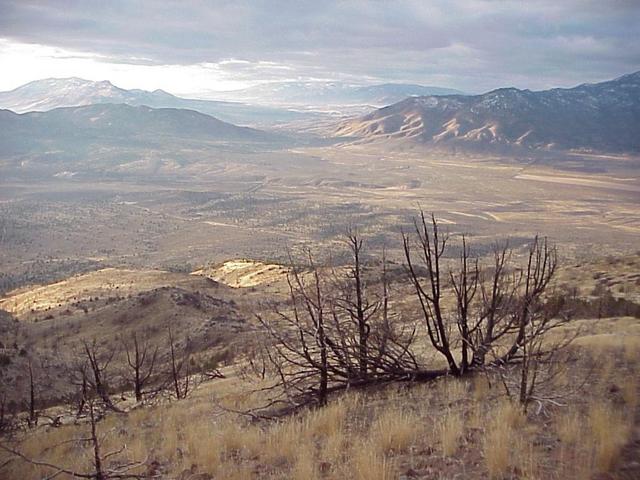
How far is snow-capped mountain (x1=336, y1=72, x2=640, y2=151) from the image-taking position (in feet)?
542

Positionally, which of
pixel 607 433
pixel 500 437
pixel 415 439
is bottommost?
pixel 415 439

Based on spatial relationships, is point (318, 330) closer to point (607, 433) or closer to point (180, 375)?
point (607, 433)

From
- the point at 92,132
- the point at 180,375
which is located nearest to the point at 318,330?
the point at 180,375

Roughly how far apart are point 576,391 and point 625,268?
58.6 ft

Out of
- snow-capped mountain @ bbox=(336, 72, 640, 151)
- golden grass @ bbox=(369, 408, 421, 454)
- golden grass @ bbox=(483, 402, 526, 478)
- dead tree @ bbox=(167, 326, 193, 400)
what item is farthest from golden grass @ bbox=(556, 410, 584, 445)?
snow-capped mountain @ bbox=(336, 72, 640, 151)

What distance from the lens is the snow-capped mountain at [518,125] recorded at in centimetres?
16525

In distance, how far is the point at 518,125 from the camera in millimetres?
175750

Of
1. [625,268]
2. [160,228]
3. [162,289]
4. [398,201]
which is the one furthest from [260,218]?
[625,268]

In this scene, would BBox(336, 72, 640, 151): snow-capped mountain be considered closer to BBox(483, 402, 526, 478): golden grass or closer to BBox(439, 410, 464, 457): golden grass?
BBox(483, 402, 526, 478): golden grass

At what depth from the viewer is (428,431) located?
5.90m

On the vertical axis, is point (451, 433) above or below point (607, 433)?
below

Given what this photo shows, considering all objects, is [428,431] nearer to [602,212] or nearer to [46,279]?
[46,279]

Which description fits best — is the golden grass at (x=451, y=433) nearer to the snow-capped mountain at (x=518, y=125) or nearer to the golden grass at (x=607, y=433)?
the golden grass at (x=607, y=433)

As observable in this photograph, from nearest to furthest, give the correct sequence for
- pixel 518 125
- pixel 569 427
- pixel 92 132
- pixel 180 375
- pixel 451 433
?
pixel 569 427, pixel 451 433, pixel 180 375, pixel 518 125, pixel 92 132
